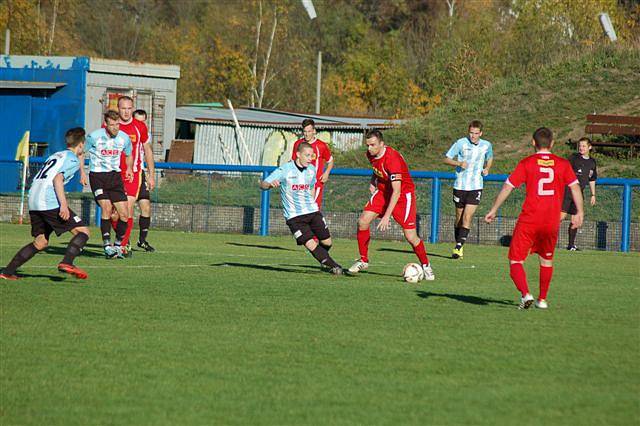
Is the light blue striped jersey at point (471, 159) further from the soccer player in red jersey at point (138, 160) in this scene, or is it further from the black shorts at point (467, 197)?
the soccer player in red jersey at point (138, 160)

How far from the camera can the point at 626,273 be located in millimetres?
14906

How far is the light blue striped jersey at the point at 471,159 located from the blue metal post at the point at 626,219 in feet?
17.0

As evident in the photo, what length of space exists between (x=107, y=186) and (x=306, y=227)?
10.6 ft

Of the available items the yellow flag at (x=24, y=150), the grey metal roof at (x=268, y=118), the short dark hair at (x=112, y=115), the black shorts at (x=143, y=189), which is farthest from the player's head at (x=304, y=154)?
the grey metal roof at (x=268, y=118)

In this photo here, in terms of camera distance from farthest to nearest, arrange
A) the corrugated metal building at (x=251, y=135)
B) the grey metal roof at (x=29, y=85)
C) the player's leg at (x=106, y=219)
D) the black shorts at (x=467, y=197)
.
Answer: the corrugated metal building at (x=251, y=135), the grey metal roof at (x=29, y=85), the black shorts at (x=467, y=197), the player's leg at (x=106, y=219)

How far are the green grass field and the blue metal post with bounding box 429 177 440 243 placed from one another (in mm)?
8876

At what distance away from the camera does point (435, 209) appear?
22219 mm

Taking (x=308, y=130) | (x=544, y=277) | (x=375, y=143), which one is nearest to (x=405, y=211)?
(x=375, y=143)

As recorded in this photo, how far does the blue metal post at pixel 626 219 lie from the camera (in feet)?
69.8

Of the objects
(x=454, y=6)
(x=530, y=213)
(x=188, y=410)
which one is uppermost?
(x=454, y=6)

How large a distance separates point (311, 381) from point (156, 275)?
6.36 m

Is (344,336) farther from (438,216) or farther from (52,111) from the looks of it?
(52,111)

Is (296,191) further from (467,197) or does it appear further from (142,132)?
(467,197)

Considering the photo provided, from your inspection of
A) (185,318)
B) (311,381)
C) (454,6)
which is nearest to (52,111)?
(185,318)
